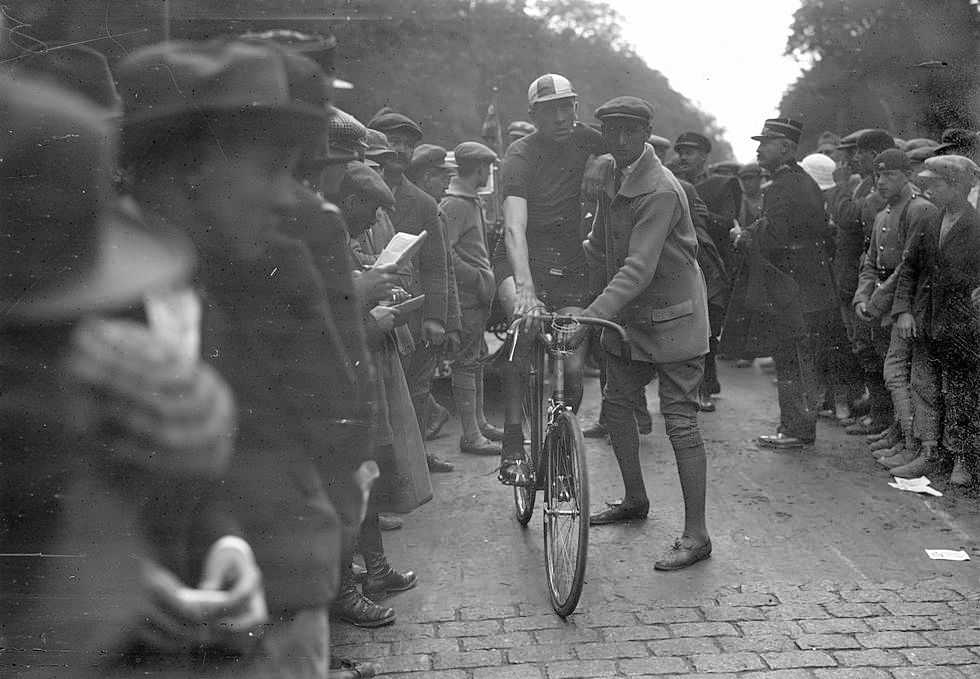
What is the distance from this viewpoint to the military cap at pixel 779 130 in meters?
7.38

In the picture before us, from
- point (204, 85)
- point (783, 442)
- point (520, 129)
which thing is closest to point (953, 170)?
point (783, 442)

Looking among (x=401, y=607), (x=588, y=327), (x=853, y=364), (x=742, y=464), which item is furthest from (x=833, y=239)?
(x=401, y=607)

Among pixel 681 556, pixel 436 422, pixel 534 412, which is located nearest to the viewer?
pixel 681 556

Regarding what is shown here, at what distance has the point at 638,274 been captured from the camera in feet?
16.5

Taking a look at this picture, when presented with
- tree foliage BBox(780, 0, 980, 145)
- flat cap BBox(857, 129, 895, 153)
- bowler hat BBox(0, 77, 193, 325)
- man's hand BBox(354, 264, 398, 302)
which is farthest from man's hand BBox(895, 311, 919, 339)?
bowler hat BBox(0, 77, 193, 325)

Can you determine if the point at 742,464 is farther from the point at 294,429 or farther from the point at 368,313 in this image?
the point at 294,429

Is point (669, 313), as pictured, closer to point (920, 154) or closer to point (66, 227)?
point (66, 227)

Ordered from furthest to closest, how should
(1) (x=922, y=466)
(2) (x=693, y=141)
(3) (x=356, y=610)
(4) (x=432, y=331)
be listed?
(2) (x=693, y=141)
(1) (x=922, y=466)
(4) (x=432, y=331)
(3) (x=356, y=610)

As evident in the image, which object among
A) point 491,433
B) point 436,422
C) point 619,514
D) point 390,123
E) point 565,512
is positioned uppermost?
point 390,123

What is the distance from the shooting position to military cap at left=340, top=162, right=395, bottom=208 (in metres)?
4.06

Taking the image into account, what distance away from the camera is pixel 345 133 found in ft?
10.2

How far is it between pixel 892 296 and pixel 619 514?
277 centimetres

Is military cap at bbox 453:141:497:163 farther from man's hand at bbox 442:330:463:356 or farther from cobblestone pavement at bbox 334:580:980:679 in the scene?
cobblestone pavement at bbox 334:580:980:679

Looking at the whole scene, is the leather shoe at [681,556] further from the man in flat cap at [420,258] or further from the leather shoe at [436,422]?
the leather shoe at [436,422]
